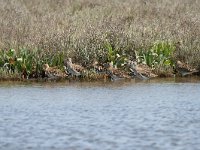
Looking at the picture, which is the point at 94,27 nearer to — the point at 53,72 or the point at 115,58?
the point at 115,58

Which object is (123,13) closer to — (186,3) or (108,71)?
(186,3)

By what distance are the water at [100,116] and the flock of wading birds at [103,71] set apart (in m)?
0.75

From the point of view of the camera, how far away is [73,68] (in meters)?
18.0

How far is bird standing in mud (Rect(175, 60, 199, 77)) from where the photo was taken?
18672 mm

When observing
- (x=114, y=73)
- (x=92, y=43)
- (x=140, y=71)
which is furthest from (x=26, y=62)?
(x=140, y=71)

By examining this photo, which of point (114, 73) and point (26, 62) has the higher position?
point (26, 62)

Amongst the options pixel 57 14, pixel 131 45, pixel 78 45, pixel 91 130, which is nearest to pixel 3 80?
pixel 78 45

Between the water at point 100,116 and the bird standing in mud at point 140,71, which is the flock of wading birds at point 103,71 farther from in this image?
the water at point 100,116

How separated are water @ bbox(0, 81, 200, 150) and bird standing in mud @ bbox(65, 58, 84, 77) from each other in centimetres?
71

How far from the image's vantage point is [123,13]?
91.5 feet

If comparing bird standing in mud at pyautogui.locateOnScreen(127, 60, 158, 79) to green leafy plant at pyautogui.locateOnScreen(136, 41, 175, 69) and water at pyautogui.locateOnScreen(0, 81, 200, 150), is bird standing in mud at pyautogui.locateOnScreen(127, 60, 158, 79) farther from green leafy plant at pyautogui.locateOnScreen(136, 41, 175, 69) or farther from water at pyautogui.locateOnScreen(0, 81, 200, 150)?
water at pyautogui.locateOnScreen(0, 81, 200, 150)

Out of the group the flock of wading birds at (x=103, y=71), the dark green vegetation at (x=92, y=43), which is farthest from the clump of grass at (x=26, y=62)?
the flock of wading birds at (x=103, y=71)

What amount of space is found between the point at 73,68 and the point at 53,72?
55 centimetres

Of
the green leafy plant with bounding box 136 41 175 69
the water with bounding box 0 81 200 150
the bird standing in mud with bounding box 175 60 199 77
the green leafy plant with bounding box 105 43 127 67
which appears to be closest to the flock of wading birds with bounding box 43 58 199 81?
the bird standing in mud with bounding box 175 60 199 77
